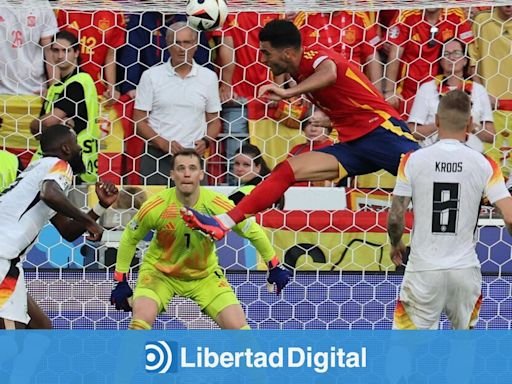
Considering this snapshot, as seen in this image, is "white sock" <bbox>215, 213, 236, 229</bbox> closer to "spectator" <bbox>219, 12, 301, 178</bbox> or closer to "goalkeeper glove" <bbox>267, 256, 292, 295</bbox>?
"goalkeeper glove" <bbox>267, 256, 292, 295</bbox>

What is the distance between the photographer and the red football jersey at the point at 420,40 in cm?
898

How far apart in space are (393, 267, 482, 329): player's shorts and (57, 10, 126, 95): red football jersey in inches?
132

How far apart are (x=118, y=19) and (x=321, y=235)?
2222 millimetres

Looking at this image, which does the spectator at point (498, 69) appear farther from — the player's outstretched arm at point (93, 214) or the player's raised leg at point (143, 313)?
the player's outstretched arm at point (93, 214)

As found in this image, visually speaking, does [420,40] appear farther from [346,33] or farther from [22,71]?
[22,71]

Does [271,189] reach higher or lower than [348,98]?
lower

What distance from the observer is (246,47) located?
9.04 m

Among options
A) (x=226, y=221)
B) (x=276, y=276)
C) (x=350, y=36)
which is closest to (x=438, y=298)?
(x=226, y=221)

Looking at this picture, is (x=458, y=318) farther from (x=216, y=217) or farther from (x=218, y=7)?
(x=218, y=7)

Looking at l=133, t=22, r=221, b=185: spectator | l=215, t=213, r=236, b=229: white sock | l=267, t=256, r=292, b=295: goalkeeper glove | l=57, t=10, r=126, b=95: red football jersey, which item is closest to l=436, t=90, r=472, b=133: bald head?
l=215, t=213, r=236, b=229: white sock

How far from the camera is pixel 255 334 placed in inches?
252

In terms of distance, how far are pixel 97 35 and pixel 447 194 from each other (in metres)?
3.59

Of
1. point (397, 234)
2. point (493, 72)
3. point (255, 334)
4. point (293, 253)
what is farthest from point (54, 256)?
point (493, 72)

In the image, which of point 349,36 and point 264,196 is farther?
point 349,36
